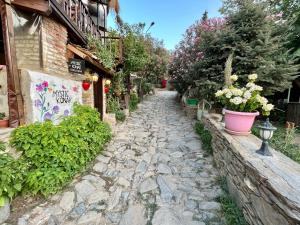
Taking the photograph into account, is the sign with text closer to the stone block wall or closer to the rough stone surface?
the stone block wall

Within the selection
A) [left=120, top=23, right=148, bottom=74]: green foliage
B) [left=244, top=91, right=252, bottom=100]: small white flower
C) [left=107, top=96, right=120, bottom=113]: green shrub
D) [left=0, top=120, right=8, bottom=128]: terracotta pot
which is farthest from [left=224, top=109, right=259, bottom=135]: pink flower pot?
[left=120, top=23, right=148, bottom=74]: green foliage

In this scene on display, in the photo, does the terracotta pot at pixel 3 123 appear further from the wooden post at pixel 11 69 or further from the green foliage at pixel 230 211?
the green foliage at pixel 230 211

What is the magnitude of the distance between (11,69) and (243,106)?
148 inches

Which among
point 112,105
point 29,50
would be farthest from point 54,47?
point 112,105

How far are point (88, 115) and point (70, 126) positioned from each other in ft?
2.99

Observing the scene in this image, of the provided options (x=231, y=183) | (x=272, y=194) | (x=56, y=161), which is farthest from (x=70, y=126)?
(x=272, y=194)

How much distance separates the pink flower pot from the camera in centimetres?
323

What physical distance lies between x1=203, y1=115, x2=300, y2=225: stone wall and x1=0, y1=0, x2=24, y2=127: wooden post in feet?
11.2

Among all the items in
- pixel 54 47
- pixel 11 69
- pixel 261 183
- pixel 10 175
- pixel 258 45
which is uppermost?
pixel 258 45

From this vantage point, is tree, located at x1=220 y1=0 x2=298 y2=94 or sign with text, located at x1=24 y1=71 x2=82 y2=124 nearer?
sign with text, located at x1=24 y1=71 x2=82 y2=124

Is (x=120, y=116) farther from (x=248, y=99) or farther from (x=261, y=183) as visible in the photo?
(x=261, y=183)

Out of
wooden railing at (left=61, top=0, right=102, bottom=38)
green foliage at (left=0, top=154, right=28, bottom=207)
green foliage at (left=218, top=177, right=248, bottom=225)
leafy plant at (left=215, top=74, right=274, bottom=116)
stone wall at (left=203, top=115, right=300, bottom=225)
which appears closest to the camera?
stone wall at (left=203, top=115, right=300, bottom=225)

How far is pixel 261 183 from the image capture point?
79.2 inches

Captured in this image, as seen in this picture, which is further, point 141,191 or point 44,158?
point 141,191
